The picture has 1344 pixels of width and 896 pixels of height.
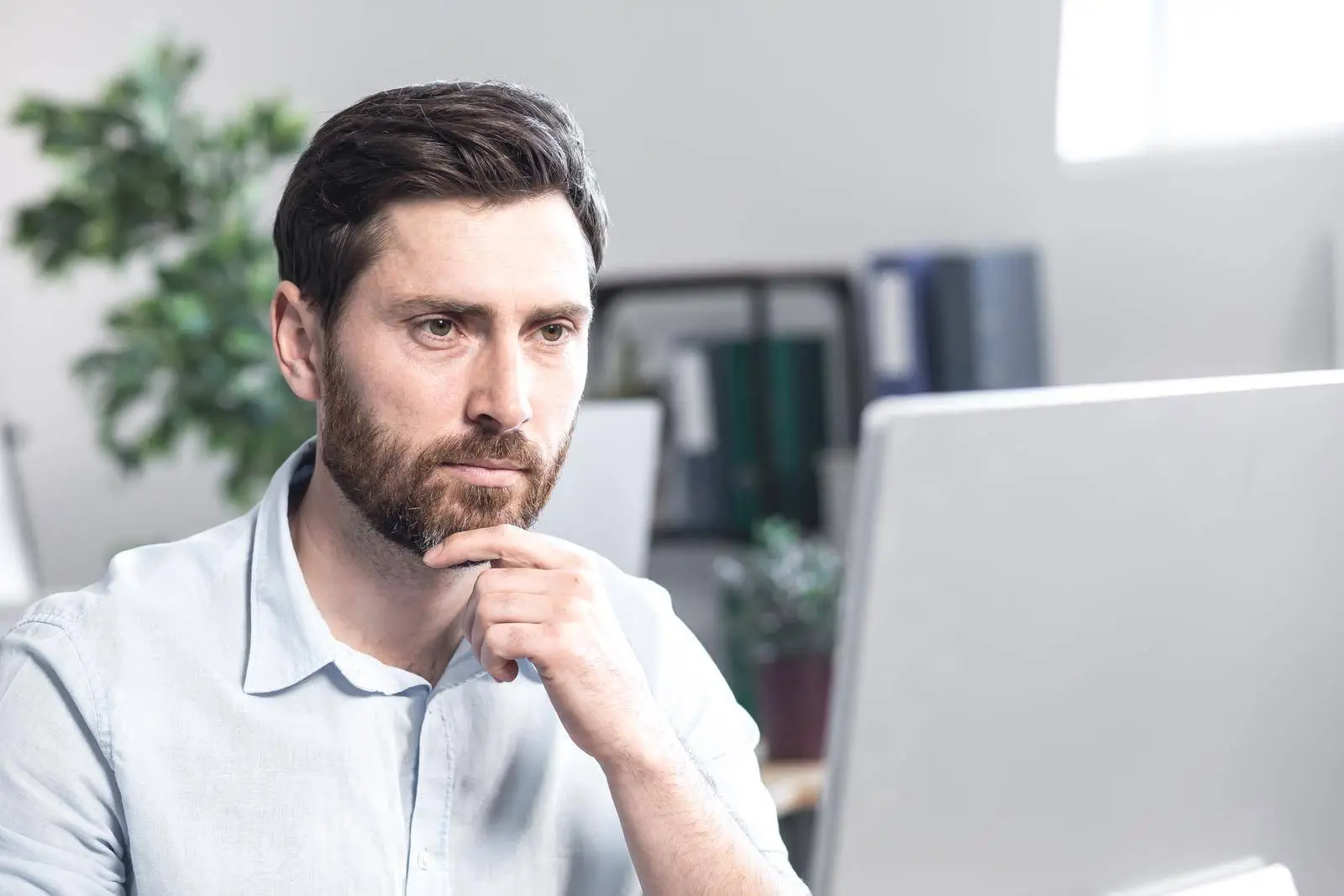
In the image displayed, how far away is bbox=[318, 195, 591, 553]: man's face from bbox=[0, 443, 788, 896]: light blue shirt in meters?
0.11

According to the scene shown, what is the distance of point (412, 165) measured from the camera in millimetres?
1077

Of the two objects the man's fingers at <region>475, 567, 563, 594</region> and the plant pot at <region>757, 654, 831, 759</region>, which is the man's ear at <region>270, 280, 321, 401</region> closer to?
the man's fingers at <region>475, 567, 563, 594</region>

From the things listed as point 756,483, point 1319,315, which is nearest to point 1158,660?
point 1319,315

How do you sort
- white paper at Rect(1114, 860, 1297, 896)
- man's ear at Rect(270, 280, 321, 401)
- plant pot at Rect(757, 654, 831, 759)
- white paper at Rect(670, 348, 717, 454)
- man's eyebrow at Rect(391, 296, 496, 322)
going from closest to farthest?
1. white paper at Rect(1114, 860, 1297, 896)
2. man's eyebrow at Rect(391, 296, 496, 322)
3. man's ear at Rect(270, 280, 321, 401)
4. plant pot at Rect(757, 654, 831, 759)
5. white paper at Rect(670, 348, 717, 454)

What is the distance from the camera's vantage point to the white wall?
2.72 meters

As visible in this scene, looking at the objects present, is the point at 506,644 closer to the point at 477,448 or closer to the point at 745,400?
the point at 477,448

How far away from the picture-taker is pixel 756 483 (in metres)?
3.05

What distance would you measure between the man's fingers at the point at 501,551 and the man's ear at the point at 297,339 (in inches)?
8.0

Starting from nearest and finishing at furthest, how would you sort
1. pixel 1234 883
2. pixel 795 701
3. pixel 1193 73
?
1. pixel 1234 883
2. pixel 795 701
3. pixel 1193 73

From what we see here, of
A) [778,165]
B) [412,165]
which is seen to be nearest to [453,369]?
[412,165]

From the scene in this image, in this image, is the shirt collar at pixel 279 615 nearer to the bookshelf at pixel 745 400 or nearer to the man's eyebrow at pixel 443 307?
the man's eyebrow at pixel 443 307

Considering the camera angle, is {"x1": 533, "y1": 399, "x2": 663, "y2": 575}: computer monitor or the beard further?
{"x1": 533, "y1": 399, "x2": 663, "y2": 575}: computer monitor

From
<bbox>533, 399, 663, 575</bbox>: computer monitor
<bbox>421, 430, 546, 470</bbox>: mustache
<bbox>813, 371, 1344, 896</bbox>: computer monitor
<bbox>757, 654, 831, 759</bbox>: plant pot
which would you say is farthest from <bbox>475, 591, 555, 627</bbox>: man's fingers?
<bbox>757, 654, 831, 759</bbox>: plant pot

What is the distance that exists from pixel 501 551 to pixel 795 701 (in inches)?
58.2
